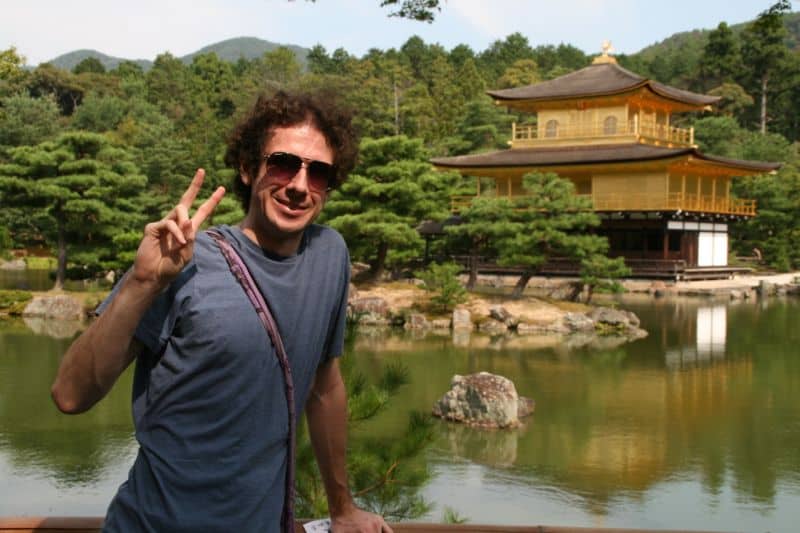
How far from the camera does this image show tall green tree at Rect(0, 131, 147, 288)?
49.1 ft

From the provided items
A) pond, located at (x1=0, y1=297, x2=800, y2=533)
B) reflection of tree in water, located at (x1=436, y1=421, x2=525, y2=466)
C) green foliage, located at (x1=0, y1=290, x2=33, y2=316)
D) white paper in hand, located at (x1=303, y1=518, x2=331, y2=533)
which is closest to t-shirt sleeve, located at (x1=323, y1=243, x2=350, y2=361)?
white paper in hand, located at (x1=303, y1=518, x2=331, y2=533)

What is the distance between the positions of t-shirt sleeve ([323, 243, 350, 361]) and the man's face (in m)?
0.10

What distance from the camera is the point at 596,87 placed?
2191cm

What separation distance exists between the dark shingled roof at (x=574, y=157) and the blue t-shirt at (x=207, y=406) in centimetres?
1893

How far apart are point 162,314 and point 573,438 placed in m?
6.21

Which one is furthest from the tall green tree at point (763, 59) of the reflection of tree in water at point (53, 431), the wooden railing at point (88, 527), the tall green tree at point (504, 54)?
the wooden railing at point (88, 527)

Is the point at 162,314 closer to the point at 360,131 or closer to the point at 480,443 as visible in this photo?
the point at 360,131

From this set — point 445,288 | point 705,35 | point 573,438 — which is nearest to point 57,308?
point 445,288

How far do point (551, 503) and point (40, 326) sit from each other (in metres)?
9.32

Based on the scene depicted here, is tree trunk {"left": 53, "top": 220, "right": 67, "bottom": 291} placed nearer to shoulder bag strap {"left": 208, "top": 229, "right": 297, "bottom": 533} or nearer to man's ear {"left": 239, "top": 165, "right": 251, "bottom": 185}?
man's ear {"left": 239, "top": 165, "right": 251, "bottom": 185}

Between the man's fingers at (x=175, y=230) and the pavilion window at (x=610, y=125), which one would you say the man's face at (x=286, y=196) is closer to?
the man's fingers at (x=175, y=230)

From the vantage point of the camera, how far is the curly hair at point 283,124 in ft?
4.97

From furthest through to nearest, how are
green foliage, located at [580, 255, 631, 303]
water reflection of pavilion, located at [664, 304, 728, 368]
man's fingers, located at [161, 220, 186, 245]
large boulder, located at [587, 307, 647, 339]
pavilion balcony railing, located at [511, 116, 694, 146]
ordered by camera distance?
pavilion balcony railing, located at [511, 116, 694, 146], green foliage, located at [580, 255, 631, 303], large boulder, located at [587, 307, 647, 339], water reflection of pavilion, located at [664, 304, 728, 368], man's fingers, located at [161, 220, 186, 245]

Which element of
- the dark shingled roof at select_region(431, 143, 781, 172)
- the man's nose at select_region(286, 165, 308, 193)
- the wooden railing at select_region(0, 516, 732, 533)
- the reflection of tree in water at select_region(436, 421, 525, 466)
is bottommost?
the reflection of tree in water at select_region(436, 421, 525, 466)
